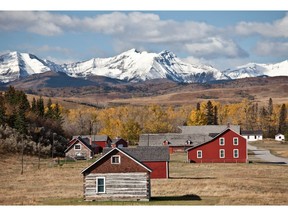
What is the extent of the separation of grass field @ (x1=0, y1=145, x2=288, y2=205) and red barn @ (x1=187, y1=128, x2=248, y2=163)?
8.28 meters

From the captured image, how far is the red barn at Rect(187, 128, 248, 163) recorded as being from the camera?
273 ft

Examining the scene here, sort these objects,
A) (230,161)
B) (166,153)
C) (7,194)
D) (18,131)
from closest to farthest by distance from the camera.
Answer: (7,194) < (166,153) < (230,161) < (18,131)

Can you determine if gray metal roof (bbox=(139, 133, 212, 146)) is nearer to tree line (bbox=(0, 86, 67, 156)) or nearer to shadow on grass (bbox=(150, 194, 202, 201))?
tree line (bbox=(0, 86, 67, 156))

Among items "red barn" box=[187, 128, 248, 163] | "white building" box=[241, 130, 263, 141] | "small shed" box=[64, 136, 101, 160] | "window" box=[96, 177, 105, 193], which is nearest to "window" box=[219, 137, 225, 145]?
"red barn" box=[187, 128, 248, 163]

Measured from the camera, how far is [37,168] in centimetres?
7088

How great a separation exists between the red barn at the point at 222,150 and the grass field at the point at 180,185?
8279mm

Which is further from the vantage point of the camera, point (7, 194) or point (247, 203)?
point (7, 194)

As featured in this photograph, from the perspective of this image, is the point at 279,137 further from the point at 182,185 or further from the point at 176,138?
the point at 182,185

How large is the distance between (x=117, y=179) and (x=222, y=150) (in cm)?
4386

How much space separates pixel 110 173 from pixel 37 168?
30.8 meters

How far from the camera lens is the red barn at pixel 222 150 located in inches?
3273

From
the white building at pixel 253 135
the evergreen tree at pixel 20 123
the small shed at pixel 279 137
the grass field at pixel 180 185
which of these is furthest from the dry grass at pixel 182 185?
the white building at pixel 253 135
